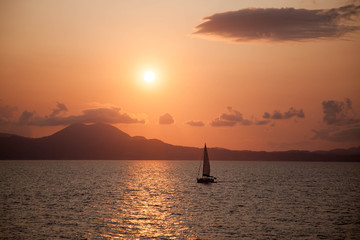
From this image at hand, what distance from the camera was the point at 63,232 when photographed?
192ft

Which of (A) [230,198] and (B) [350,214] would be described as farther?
(A) [230,198]

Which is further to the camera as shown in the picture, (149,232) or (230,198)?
(230,198)

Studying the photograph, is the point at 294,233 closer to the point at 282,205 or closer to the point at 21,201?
the point at 282,205

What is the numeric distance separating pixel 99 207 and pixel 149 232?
1141 inches

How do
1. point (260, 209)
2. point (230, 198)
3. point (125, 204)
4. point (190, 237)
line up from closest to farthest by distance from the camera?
point (190, 237)
point (260, 209)
point (125, 204)
point (230, 198)

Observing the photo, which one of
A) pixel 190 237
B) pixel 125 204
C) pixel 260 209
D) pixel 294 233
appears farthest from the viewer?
pixel 125 204

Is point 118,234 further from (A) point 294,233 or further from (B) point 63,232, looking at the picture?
(A) point 294,233

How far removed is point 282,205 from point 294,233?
33013 mm

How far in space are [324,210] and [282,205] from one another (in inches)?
407

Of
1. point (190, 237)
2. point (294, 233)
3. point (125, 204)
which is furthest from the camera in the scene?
point (125, 204)

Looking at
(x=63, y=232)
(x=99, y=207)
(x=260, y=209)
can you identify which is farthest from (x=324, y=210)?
(x=63, y=232)

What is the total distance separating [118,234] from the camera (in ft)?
189

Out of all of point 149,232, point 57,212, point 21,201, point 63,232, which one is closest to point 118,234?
point 149,232

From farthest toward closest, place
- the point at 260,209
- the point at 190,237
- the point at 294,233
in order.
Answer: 1. the point at 260,209
2. the point at 294,233
3. the point at 190,237
